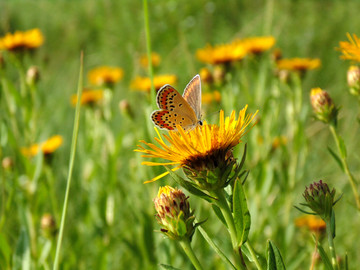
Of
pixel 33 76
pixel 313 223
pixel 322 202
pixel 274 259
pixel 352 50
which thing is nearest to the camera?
pixel 274 259

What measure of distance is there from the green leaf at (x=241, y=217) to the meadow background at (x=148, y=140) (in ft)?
1.50

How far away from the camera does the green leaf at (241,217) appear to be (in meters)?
0.89

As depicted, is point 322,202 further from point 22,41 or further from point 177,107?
point 22,41

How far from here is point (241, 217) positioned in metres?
0.91

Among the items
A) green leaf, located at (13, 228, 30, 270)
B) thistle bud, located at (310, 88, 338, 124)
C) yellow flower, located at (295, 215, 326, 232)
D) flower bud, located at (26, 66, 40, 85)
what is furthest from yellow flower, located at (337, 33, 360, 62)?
flower bud, located at (26, 66, 40, 85)

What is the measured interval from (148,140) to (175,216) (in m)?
1.10

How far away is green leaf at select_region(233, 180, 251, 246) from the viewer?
893 mm

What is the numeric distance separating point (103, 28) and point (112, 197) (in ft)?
14.8

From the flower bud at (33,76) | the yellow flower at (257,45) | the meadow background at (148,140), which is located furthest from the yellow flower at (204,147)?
the yellow flower at (257,45)

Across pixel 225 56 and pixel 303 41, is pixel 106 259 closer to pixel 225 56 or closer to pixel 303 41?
pixel 225 56

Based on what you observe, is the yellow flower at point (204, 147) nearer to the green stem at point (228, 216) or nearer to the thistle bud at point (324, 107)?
the green stem at point (228, 216)

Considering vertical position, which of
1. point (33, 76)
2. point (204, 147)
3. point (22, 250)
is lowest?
point (22, 250)

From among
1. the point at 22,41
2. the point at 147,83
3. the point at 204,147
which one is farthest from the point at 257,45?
the point at 204,147

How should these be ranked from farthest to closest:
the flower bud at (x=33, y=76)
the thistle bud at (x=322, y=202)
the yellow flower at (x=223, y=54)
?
the yellow flower at (x=223, y=54) → the flower bud at (x=33, y=76) → the thistle bud at (x=322, y=202)
